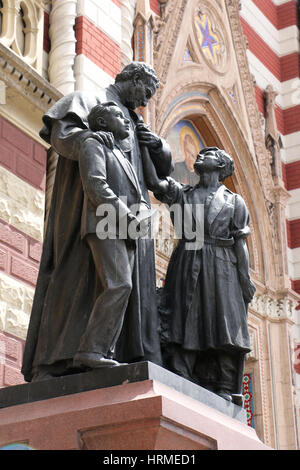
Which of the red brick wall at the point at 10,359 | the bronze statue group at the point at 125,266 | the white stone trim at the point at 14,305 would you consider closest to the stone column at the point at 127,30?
the white stone trim at the point at 14,305

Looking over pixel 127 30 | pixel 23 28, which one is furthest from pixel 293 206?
pixel 23 28

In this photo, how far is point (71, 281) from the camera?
4203 mm

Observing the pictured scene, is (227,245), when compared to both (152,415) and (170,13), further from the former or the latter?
(170,13)

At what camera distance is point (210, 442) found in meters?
3.80

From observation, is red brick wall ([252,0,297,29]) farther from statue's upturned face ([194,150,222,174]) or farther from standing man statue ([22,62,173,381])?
standing man statue ([22,62,173,381])

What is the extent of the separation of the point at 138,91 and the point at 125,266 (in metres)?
1.16

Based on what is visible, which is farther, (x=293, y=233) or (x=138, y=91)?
(x=293, y=233)

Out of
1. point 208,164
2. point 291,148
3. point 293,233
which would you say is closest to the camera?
point 208,164

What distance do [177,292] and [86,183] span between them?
788mm

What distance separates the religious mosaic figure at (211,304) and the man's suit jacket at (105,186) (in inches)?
14.8

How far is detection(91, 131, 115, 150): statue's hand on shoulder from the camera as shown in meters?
4.26

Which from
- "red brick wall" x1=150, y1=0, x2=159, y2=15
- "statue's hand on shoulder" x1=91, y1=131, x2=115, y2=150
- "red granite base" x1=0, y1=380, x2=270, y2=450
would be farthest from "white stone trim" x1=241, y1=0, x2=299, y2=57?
"red granite base" x1=0, y1=380, x2=270, y2=450

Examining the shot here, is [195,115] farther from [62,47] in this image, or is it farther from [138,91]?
[138,91]

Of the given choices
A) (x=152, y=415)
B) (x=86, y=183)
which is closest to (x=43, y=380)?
(x=152, y=415)
